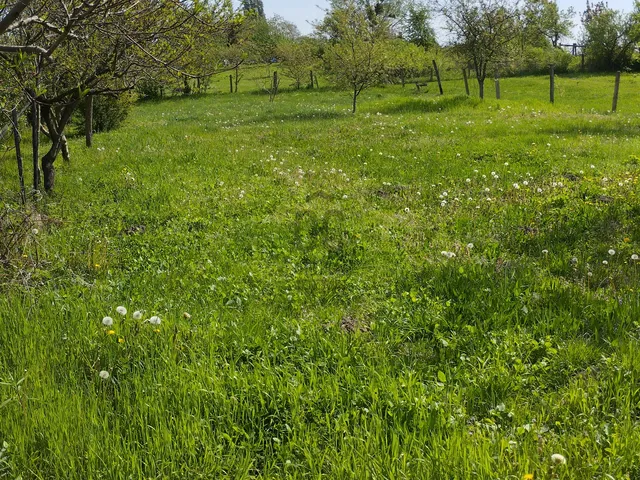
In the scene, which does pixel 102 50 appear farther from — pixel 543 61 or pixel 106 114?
pixel 543 61

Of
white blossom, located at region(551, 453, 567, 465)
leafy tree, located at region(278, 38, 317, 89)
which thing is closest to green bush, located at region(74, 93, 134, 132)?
white blossom, located at region(551, 453, 567, 465)

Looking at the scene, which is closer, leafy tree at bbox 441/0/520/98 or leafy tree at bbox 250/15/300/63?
leafy tree at bbox 441/0/520/98

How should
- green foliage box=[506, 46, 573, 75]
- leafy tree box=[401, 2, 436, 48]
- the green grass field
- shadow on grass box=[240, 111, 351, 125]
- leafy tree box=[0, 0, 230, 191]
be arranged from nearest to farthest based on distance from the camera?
1. the green grass field
2. leafy tree box=[0, 0, 230, 191]
3. shadow on grass box=[240, 111, 351, 125]
4. green foliage box=[506, 46, 573, 75]
5. leafy tree box=[401, 2, 436, 48]

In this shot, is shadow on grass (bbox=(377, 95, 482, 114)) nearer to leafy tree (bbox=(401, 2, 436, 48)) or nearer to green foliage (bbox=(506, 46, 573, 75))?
green foliage (bbox=(506, 46, 573, 75))

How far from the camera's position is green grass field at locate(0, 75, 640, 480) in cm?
261

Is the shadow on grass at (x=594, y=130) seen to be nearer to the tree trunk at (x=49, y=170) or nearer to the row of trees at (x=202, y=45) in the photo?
the row of trees at (x=202, y=45)

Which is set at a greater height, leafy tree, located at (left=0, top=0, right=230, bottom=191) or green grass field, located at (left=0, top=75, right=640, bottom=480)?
leafy tree, located at (left=0, top=0, right=230, bottom=191)

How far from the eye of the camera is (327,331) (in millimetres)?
3926

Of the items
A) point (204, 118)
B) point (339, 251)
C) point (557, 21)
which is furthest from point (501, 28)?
point (557, 21)

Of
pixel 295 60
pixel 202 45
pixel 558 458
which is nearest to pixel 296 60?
pixel 295 60

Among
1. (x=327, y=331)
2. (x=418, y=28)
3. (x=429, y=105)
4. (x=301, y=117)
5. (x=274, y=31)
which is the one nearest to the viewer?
(x=327, y=331)

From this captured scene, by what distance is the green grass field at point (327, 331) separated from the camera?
8.55 feet

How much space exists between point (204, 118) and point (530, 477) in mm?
22958

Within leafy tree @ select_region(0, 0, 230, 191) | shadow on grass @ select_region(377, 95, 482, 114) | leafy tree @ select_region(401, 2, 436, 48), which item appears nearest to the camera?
leafy tree @ select_region(0, 0, 230, 191)
